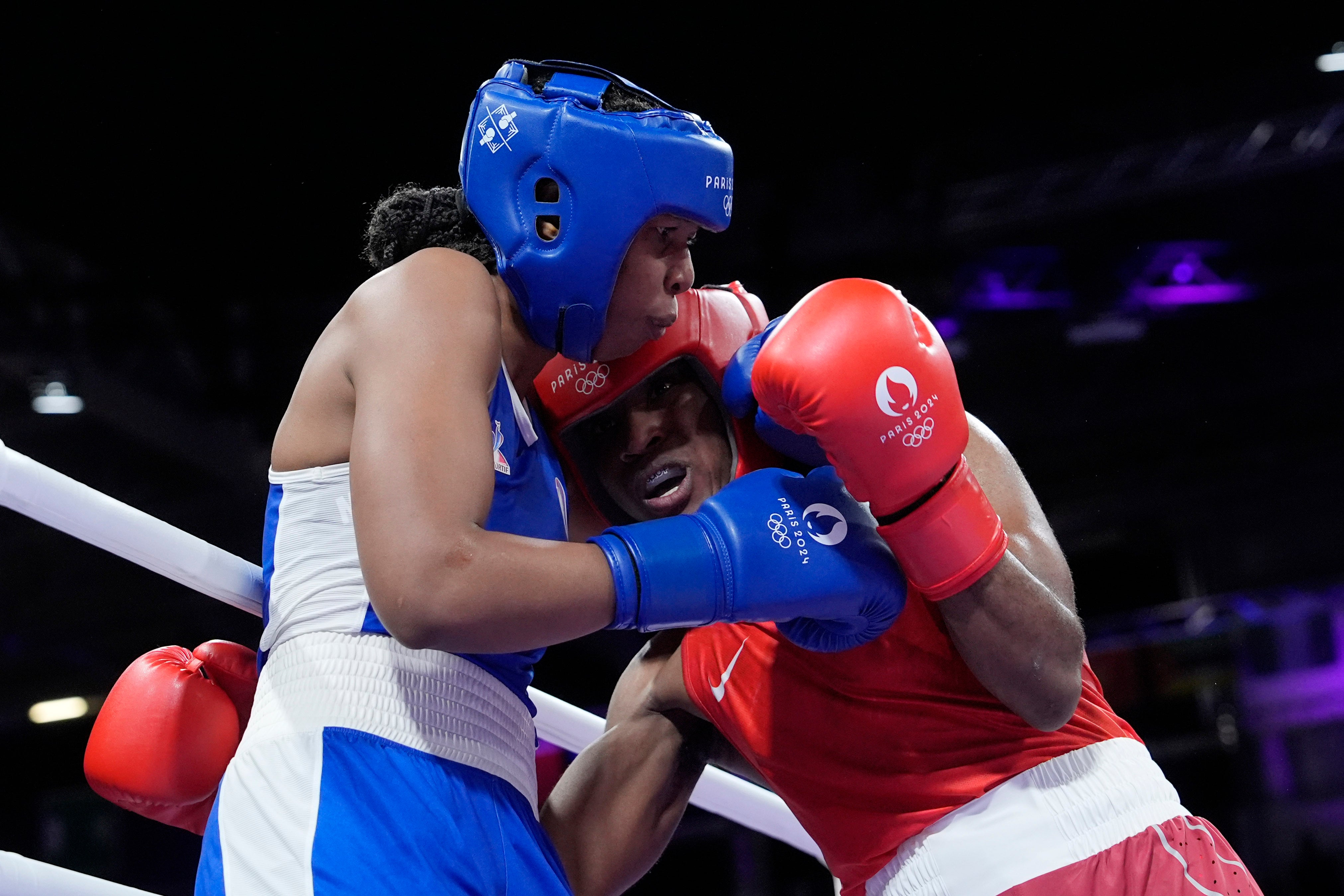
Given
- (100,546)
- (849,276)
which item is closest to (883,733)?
(100,546)

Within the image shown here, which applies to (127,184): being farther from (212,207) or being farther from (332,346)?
(332,346)

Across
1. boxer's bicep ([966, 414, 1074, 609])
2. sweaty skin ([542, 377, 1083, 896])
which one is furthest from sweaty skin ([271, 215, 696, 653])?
boxer's bicep ([966, 414, 1074, 609])

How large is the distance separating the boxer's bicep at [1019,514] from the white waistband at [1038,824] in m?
0.27

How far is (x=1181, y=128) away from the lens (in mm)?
7645

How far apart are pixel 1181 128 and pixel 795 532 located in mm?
7324

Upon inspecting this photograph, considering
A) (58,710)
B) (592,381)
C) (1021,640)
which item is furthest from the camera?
(58,710)

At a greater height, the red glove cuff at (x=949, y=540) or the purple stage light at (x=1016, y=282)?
the red glove cuff at (x=949, y=540)

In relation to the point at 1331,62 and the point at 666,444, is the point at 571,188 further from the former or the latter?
the point at 1331,62

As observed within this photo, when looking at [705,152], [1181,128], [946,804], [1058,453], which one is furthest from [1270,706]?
[705,152]

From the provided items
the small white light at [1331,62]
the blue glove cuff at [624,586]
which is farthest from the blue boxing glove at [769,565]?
the small white light at [1331,62]

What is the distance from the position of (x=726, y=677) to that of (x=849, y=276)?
5.92m

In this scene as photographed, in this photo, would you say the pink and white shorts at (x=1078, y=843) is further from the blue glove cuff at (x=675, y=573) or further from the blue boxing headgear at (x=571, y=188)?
the blue boxing headgear at (x=571, y=188)

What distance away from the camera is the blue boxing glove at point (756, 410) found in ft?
5.67

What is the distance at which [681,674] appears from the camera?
2.07 meters
